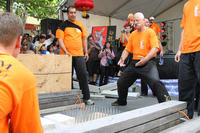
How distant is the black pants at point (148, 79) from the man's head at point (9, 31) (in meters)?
3.02

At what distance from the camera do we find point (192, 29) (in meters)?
2.85

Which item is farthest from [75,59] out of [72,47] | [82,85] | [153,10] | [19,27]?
[153,10]

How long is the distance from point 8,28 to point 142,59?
3105mm

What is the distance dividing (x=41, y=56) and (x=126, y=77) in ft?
5.47

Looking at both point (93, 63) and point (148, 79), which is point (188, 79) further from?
point (93, 63)

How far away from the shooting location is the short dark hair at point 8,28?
3.36 ft

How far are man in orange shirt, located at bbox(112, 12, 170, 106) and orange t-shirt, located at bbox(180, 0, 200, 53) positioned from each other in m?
0.96

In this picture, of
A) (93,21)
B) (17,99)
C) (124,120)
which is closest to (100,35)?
(93,21)

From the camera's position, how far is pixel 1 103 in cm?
89

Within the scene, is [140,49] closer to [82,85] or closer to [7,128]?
[82,85]

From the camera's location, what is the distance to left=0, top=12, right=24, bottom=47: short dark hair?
Answer: 1.02 meters

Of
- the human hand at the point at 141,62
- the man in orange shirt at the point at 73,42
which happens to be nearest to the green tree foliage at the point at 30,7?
the man in orange shirt at the point at 73,42

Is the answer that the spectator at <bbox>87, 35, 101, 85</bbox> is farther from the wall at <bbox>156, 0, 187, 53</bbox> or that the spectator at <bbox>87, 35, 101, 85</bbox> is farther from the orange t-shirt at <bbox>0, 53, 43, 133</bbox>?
the wall at <bbox>156, 0, 187, 53</bbox>

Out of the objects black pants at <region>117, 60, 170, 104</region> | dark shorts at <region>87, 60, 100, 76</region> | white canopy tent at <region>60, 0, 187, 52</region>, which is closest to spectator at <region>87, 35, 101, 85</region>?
dark shorts at <region>87, 60, 100, 76</region>
